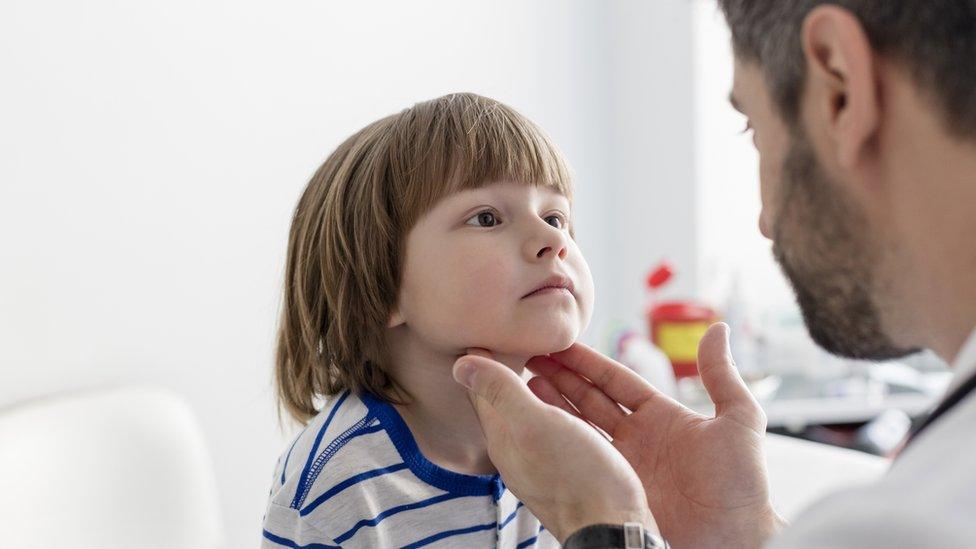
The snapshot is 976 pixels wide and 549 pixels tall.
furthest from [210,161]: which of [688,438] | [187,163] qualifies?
[688,438]

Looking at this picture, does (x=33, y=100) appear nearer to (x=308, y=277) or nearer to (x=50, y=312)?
(x=50, y=312)

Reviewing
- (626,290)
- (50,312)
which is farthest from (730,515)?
(626,290)

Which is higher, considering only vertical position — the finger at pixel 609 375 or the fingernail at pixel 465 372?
the fingernail at pixel 465 372

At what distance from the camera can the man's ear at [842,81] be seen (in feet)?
2.27

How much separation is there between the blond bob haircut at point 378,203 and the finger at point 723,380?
9.2 inches

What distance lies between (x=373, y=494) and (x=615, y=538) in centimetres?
31

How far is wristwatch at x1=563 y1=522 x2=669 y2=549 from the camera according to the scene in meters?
0.82

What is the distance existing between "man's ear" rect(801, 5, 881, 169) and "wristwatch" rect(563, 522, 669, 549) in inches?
13.6

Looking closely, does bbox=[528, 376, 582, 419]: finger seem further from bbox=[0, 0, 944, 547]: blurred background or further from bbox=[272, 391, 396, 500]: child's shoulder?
bbox=[0, 0, 944, 547]: blurred background

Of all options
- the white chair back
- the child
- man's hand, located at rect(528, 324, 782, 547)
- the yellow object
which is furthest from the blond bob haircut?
the yellow object

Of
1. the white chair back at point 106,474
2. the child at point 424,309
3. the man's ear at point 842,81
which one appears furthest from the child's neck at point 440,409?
the white chair back at point 106,474

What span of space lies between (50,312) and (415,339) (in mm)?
739

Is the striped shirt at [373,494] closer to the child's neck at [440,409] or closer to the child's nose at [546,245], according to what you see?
the child's neck at [440,409]

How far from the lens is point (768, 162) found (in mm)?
818
